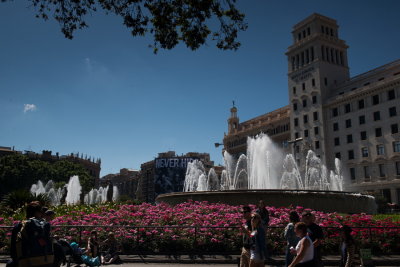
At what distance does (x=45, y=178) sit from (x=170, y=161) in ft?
80.1

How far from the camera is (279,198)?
1591 centimetres

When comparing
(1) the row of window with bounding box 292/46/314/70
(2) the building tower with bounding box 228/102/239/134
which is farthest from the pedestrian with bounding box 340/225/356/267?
(2) the building tower with bounding box 228/102/239/134

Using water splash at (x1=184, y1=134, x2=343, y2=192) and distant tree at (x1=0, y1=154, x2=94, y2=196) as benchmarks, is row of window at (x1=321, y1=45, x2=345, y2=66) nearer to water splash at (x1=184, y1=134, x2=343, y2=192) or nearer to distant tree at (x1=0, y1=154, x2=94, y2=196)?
water splash at (x1=184, y1=134, x2=343, y2=192)

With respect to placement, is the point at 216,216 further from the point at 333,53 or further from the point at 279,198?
the point at 333,53

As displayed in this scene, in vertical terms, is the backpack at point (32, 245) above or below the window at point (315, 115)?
below

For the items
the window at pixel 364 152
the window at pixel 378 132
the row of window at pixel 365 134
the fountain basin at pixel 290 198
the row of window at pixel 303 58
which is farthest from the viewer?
the row of window at pixel 303 58

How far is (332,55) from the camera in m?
61.2

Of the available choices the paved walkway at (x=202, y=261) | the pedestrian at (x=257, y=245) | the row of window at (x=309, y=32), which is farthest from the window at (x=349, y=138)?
the pedestrian at (x=257, y=245)

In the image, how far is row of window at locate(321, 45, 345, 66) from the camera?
197 ft

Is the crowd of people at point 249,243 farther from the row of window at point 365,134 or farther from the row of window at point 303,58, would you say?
the row of window at point 303,58

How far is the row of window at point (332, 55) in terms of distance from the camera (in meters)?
59.9

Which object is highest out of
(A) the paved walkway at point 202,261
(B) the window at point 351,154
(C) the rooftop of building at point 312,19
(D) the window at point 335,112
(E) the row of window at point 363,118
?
(C) the rooftop of building at point 312,19

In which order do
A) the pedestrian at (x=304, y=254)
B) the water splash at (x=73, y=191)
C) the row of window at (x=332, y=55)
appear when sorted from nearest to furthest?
1. the pedestrian at (x=304, y=254)
2. the water splash at (x=73, y=191)
3. the row of window at (x=332, y=55)

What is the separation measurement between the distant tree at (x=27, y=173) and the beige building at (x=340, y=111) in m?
38.0
